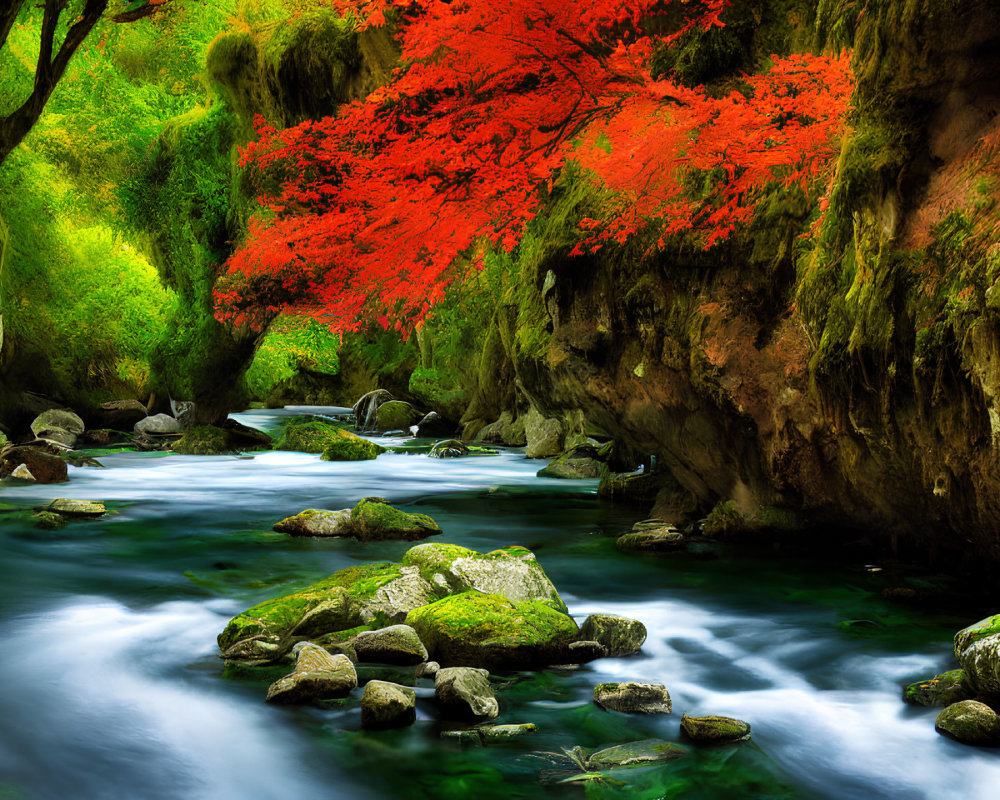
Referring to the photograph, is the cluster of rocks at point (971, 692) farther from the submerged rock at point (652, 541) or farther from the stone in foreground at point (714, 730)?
the submerged rock at point (652, 541)

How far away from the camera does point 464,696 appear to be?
12.8 ft

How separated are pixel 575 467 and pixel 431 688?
1023 centimetres

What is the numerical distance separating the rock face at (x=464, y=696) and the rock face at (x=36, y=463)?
10551 mm

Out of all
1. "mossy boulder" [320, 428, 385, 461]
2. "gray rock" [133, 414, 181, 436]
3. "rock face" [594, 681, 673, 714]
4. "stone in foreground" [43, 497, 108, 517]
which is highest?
"gray rock" [133, 414, 181, 436]

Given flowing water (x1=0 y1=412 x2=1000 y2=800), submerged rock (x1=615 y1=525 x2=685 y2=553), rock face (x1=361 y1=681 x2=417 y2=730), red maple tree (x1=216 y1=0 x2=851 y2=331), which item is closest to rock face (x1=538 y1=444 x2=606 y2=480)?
red maple tree (x1=216 y1=0 x2=851 y2=331)

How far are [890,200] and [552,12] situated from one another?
9.60 feet

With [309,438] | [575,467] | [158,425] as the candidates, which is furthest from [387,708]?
[158,425]

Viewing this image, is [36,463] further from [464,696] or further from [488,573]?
[464,696]

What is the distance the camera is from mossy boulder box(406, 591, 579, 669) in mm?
4543

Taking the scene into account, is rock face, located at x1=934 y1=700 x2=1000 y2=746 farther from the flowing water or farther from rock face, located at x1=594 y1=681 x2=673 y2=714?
rock face, located at x1=594 y1=681 x2=673 y2=714

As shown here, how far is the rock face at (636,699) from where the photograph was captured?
13.2ft

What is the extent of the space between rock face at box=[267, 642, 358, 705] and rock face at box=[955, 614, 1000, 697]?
311 cm

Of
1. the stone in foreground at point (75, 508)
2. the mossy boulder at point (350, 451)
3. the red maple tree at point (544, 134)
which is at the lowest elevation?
the stone in foreground at point (75, 508)

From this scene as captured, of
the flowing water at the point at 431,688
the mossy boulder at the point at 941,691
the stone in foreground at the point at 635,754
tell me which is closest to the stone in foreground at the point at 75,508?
the flowing water at the point at 431,688
